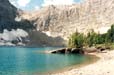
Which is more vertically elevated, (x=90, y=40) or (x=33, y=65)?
(x=90, y=40)

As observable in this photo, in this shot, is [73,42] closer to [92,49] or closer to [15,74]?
[92,49]

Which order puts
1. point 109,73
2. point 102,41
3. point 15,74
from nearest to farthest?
point 109,73 → point 15,74 → point 102,41

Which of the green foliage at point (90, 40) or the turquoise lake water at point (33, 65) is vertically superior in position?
the green foliage at point (90, 40)

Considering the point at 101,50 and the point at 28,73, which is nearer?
the point at 28,73

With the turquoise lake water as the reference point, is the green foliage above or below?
above

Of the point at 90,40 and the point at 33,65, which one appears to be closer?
the point at 33,65

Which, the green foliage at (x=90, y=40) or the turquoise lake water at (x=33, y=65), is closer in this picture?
the turquoise lake water at (x=33, y=65)

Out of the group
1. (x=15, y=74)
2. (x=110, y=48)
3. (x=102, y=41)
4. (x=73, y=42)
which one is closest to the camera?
(x=15, y=74)

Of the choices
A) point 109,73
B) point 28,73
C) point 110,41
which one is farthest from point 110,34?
point 109,73

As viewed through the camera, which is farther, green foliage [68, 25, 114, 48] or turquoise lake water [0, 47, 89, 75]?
green foliage [68, 25, 114, 48]

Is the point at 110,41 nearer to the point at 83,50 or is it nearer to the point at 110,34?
the point at 110,34

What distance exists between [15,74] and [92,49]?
93.0 m

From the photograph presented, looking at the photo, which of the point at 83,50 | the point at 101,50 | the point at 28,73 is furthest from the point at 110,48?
the point at 28,73

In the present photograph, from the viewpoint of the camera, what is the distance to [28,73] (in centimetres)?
6550
